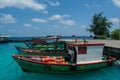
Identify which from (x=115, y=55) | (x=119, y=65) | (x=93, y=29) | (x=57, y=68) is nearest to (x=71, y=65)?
(x=57, y=68)

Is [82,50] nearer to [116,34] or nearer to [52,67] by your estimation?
[52,67]

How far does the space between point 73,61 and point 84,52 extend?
1220mm

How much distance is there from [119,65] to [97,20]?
168ft

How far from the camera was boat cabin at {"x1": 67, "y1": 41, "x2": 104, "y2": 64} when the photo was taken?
19703 millimetres

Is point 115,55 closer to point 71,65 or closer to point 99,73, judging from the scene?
point 99,73

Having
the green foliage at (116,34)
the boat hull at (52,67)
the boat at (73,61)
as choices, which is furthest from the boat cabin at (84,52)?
the green foliage at (116,34)

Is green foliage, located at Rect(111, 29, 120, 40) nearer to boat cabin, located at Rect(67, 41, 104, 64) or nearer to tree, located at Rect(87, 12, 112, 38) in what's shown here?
tree, located at Rect(87, 12, 112, 38)

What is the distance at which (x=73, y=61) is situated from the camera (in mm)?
19984

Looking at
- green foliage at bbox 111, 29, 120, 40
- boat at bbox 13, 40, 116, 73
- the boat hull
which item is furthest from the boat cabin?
green foliage at bbox 111, 29, 120, 40

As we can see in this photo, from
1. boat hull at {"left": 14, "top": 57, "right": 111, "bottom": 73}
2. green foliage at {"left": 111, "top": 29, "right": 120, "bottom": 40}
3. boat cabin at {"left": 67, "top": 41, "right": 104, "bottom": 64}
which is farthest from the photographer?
green foliage at {"left": 111, "top": 29, "right": 120, "bottom": 40}

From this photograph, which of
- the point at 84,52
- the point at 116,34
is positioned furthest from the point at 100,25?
the point at 84,52

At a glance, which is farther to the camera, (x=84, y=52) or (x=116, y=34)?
(x=116, y=34)

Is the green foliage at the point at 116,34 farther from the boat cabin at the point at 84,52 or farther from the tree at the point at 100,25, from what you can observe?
the boat cabin at the point at 84,52

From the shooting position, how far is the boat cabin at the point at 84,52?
64.6 ft
